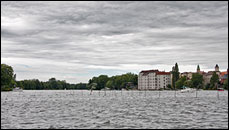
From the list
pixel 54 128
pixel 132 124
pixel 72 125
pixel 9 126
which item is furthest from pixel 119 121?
pixel 9 126

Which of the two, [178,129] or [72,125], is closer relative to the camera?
[178,129]

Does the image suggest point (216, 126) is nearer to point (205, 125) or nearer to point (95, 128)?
point (205, 125)

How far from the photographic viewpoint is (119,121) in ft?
174

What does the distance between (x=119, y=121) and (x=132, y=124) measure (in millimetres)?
3818

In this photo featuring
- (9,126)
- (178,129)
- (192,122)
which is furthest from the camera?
(192,122)

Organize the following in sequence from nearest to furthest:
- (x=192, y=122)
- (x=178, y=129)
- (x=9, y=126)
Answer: (x=178, y=129) → (x=9, y=126) → (x=192, y=122)

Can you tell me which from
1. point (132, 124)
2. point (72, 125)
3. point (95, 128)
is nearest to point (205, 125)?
point (132, 124)

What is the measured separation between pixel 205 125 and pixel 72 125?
1692cm

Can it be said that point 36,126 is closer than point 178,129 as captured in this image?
No

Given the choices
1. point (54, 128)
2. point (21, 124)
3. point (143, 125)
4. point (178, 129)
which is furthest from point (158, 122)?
point (21, 124)

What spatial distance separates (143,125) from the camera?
48.3 metres

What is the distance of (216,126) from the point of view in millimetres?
46750

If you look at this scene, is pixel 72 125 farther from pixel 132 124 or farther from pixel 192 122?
pixel 192 122

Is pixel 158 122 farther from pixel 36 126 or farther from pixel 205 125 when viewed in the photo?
pixel 36 126
